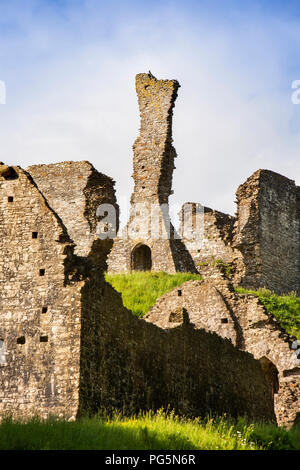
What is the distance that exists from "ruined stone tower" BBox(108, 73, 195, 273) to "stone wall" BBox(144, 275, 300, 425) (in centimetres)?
810

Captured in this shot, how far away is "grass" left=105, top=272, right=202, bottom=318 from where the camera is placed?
106ft

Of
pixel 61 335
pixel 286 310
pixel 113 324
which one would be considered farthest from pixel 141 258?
pixel 61 335

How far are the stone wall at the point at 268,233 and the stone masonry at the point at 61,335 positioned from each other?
18.3 meters

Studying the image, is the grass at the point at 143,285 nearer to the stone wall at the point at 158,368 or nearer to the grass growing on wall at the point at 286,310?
the grass growing on wall at the point at 286,310

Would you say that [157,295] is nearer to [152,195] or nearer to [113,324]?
[152,195]

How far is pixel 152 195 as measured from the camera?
3962 cm

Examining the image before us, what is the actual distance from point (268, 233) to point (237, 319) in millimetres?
12058

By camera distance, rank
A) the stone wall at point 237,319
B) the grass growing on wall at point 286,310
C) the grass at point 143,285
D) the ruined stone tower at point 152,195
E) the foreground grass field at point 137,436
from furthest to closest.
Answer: the ruined stone tower at point 152,195 < the grass at point 143,285 < the grass growing on wall at point 286,310 < the stone wall at point 237,319 < the foreground grass field at point 137,436

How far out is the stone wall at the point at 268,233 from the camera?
40.2m

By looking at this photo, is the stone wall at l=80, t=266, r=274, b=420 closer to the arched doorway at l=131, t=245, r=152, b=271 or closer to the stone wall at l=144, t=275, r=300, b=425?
the stone wall at l=144, t=275, r=300, b=425

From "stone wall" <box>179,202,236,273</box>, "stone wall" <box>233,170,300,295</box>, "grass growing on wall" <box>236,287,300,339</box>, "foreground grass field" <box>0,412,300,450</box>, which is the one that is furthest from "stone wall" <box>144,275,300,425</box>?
"stone wall" <box>179,202,236,273</box>

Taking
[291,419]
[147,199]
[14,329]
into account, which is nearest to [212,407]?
[291,419]

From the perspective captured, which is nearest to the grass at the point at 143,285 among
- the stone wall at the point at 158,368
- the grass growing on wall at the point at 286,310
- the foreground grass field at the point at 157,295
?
the foreground grass field at the point at 157,295

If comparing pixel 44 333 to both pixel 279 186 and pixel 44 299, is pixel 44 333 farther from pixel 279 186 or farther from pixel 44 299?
pixel 279 186
